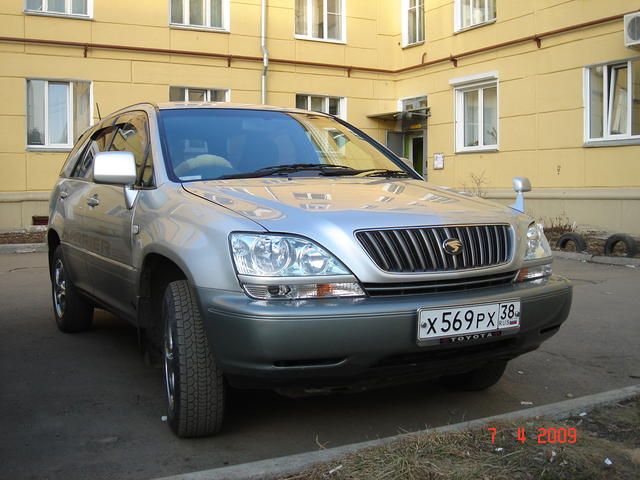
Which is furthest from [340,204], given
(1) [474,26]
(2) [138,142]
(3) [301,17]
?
(3) [301,17]

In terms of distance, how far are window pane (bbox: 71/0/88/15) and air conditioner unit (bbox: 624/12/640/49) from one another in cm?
1077

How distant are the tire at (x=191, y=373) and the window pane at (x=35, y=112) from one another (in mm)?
12560

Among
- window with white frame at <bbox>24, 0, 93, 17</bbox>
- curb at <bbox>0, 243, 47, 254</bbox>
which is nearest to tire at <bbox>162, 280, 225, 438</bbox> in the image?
curb at <bbox>0, 243, 47, 254</bbox>

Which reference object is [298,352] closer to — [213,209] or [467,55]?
[213,209]

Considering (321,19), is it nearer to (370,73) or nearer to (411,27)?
(370,73)

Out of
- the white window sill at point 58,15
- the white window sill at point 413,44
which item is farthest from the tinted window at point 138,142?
the white window sill at point 413,44

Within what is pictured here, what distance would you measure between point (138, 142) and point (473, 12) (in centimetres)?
1330

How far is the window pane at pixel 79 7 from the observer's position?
14742mm

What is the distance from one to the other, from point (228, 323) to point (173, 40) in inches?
550

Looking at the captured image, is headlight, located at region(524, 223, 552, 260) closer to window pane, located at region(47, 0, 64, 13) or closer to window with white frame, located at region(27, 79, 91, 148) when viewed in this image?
window with white frame, located at region(27, 79, 91, 148)

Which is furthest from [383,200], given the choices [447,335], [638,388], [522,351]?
[638,388]

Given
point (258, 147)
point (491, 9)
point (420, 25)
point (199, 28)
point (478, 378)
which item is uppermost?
point (420, 25)

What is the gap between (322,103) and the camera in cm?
1770

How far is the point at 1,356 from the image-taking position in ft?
16.5
